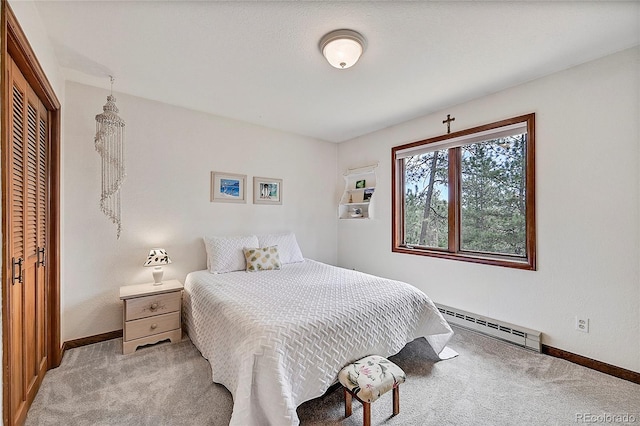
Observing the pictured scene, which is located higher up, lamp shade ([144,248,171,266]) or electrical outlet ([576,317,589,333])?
lamp shade ([144,248,171,266])

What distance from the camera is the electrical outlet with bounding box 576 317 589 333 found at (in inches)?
89.0

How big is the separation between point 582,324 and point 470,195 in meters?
1.46

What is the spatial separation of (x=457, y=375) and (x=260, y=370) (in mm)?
1577

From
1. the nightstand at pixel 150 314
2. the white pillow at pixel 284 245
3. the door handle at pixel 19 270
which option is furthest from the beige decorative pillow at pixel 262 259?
the door handle at pixel 19 270

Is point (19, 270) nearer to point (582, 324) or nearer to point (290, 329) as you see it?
point (290, 329)

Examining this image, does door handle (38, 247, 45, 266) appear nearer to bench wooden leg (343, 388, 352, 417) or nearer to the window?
bench wooden leg (343, 388, 352, 417)

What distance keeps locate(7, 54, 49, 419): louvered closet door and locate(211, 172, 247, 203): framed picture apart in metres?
1.49

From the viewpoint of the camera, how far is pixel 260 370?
1492mm

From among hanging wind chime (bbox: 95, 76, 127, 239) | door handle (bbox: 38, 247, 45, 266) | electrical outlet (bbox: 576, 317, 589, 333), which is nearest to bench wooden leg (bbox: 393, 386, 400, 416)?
electrical outlet (bbox: 576, 317, 589, 333)

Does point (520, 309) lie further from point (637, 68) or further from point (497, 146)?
point (637, 68)

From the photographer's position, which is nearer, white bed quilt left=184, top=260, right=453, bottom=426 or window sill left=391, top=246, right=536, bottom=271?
white bed quilt left=184, top=260, right=453, bottom=426

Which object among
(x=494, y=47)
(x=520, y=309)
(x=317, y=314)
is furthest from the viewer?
(x=520, y=309)

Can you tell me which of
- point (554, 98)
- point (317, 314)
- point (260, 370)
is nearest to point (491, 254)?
point (554, 98)

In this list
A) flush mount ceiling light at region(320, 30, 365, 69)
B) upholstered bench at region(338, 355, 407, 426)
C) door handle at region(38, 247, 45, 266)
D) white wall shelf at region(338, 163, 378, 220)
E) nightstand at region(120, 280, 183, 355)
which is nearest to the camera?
upholstered bench at region(338, 355, 407, 426)
